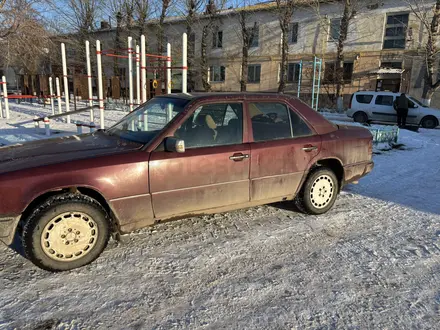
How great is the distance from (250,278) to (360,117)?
16.4 metres

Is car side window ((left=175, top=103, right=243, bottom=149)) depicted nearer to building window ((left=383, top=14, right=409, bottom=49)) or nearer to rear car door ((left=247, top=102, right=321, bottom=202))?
rear car door ((left=247, top=102, right=321, bottom=202))

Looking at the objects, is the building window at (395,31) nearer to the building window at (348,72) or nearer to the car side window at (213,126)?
the building window at (348,72)

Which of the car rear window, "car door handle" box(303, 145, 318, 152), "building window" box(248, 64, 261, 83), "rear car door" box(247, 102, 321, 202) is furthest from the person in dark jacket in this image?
"building window" box(248, 64, 261, 83)

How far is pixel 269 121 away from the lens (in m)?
4.16

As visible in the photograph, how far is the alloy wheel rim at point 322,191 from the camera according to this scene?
4.48m

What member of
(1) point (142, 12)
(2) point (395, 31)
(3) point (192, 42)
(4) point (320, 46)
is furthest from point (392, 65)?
(1) point (142, 12)

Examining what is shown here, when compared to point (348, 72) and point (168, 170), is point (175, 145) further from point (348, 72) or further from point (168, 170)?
point (348, 72)

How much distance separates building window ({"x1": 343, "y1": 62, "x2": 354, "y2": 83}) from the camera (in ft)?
85.7

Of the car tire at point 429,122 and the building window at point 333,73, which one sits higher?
the building window at point 333,73

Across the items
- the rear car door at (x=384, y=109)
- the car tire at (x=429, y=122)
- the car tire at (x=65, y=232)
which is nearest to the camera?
the car tire at (x=65, y=232)

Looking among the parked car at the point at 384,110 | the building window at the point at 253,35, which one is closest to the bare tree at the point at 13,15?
the parked car at the point at 384,110

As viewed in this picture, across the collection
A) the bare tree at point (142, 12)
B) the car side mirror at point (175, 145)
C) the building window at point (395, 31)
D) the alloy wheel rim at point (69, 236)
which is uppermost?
the bare tree at point (142, 12)

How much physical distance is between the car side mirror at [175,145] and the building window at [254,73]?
27.8 m

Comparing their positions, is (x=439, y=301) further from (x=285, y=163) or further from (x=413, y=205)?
(x=413, y=205)
